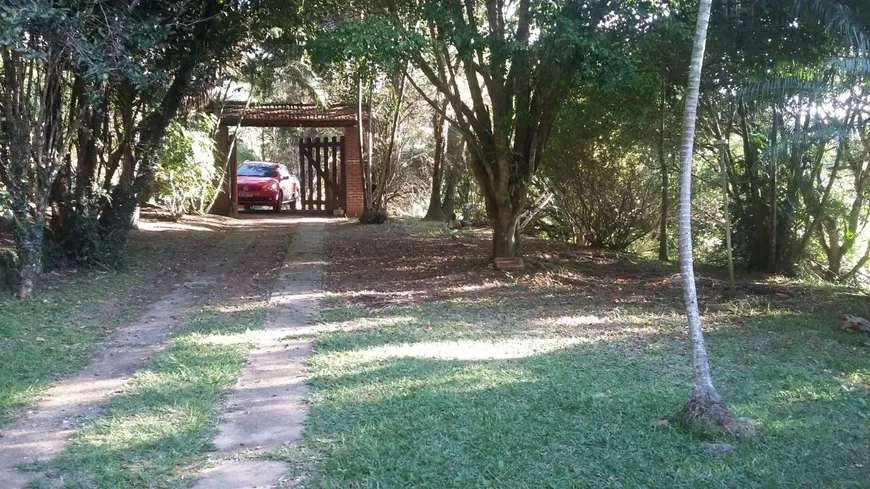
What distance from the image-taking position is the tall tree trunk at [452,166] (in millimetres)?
20922

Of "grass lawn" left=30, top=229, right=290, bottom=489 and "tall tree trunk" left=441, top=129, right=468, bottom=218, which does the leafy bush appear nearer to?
"tall tree trunk" left=441, top=129, right=468, bottom=218

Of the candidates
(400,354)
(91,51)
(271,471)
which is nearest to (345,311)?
(400,354)

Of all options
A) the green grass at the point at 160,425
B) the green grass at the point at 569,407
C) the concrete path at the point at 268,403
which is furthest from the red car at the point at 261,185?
the green grass at the point at 160,425

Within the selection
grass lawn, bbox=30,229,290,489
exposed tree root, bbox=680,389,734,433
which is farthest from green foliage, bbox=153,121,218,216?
exposed tree root, bbox=680,389,734,433

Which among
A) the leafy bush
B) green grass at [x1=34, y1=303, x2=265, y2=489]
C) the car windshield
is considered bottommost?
green grass at [x1=34, y1=303, x2=265, y2=489]

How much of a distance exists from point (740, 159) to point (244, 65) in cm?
967

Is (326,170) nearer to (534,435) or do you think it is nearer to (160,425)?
(160,425)

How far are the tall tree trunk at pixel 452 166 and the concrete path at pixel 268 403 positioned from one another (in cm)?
1143

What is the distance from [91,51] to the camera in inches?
324

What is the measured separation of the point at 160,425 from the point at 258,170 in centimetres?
2054

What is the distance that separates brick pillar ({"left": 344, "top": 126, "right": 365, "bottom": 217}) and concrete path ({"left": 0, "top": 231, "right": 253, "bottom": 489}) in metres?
11.7

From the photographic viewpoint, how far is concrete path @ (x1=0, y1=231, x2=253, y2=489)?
474 cm

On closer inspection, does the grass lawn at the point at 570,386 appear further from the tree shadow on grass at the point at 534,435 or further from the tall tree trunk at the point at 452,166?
the tall tree trunk at the point at 452,166

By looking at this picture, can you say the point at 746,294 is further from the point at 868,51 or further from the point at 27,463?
the point at 27,463
